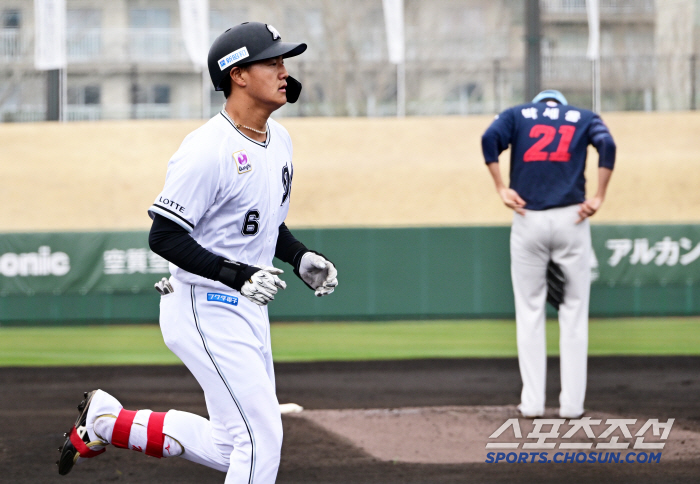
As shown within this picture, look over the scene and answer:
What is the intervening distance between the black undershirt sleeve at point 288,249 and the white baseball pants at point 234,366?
15.7 inches

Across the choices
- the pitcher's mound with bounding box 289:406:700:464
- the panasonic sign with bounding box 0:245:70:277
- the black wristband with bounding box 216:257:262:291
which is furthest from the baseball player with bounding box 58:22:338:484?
the panasonic sign with bounding box 0:245:70:277

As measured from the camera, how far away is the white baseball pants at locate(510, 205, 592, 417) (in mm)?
5035

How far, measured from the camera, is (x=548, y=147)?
505 centimetres

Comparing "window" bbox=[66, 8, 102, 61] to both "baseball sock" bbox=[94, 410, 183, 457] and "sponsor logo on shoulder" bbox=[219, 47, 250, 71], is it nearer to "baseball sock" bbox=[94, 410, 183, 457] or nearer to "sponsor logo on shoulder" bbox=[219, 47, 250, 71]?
"baseball sock" bbox=[94, 410, 183, 457]

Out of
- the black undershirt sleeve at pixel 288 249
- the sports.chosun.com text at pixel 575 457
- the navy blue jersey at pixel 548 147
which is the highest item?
the navy blue jersey at pixel 548 147

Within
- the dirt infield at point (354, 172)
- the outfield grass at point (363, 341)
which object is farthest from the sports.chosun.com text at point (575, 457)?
the dirt infield at point (354, 172)

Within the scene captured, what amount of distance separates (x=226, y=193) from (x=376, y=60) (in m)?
14.9

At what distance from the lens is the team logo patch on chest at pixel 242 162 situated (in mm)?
2867

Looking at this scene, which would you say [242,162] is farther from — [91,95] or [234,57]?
[91,95]

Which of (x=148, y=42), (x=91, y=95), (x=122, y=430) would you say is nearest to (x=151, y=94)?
(x=91, y=95)

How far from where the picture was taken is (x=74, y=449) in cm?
337

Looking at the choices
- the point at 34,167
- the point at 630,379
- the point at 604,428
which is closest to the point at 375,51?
the point at 34,167

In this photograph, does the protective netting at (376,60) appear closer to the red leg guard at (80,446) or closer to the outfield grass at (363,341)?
the outfield grass at (363,341)

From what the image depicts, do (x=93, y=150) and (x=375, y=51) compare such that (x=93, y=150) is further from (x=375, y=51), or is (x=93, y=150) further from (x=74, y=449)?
(x=74, y=449)
